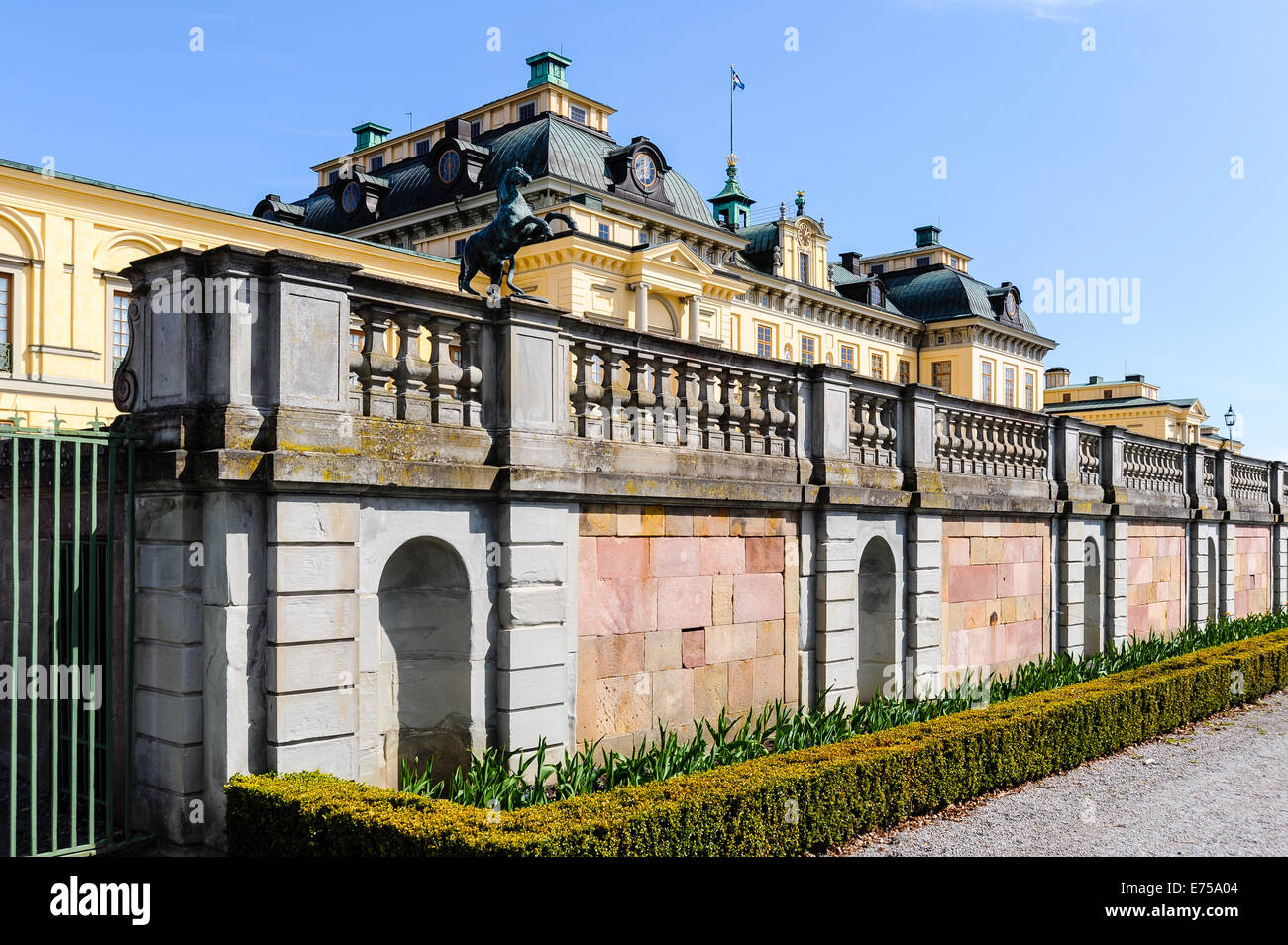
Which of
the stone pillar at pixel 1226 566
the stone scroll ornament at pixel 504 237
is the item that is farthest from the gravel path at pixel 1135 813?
the stone pillar at pixel 1226 566

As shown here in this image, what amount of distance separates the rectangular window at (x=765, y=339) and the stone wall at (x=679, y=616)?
40.3m

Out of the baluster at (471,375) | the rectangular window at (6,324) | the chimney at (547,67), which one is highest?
the chimney at (547,67)

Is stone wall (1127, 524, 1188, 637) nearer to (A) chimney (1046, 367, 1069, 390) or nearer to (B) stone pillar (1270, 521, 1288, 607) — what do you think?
(B) stone pillar (1270, 521, 1288, 607)

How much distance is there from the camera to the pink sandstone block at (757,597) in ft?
34.6

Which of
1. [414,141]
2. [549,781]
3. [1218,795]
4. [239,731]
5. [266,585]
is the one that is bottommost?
[1218,795]

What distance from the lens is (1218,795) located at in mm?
10664

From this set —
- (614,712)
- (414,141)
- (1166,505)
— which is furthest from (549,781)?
(414,141)

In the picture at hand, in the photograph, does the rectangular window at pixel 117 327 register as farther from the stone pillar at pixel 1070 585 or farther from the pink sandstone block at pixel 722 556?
the stone pillar at pixel 1070 585

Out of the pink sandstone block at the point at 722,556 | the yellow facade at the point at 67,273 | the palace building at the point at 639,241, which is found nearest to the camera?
the pink sandstone block at the point at 722,556

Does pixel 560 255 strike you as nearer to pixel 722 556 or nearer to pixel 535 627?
pixel 722 556

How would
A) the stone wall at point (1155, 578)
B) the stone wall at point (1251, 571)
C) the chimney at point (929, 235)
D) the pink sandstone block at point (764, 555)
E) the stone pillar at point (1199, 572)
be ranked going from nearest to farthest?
the pink sandstone block at point (764, 555), the stone wall at point (1155, 578), the stone pillar at point (1199, 572), the stone wall at point (1251, 571), the chimney at point (929, 235)

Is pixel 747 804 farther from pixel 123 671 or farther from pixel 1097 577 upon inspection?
pixel 1097 577

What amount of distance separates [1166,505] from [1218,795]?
9.85m
